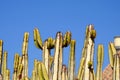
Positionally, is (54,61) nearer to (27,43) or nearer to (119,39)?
(27,43)

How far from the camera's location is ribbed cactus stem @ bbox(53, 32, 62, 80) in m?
10.6

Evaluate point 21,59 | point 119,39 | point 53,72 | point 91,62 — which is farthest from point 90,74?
point 119,39

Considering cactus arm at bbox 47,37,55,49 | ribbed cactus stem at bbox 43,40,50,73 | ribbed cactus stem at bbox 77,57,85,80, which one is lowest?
ribbed cactus stem at bbox 77,57,85,80

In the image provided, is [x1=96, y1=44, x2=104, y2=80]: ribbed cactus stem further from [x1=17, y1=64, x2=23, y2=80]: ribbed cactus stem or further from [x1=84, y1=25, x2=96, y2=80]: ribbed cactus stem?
[x1=17, y1=64, x2=23, y2=80]: ribbed cactus stem

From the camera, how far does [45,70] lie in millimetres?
10070

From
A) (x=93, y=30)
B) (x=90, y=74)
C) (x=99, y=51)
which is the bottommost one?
(x=90, y=74)

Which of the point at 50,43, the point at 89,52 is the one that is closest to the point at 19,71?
the point at 50,43

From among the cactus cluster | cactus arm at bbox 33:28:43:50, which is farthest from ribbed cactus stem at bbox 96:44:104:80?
cactus arm at bbox 33:28:43:50

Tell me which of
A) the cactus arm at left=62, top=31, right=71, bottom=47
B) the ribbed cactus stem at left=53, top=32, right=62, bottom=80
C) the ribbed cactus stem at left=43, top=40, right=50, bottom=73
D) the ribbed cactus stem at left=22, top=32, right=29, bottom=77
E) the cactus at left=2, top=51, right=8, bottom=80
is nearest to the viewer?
the ribbed cactus stem at left=53, top=32, right=62, bottom=80

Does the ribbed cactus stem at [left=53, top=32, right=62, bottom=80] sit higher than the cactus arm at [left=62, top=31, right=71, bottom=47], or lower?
lower

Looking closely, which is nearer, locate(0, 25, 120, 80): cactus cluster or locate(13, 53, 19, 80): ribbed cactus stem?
locate(0, 25, 120, 80): cactus cluster

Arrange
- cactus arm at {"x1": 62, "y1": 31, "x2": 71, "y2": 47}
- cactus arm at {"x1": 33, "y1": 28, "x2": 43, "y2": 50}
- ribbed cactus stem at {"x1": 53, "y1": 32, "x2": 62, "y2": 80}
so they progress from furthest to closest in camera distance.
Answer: cactus arm at {"x1": 33, "y1": 28, "x2": 43, "y2": 50}, cactus arm at {"x1": 62, "y1": 31, "x2": 71, "y2": 47}, ribbed cactus stem at {"x1": 53, "y1": 32, "x2": 62, "y2": 80}

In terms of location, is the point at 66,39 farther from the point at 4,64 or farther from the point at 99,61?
the point at 4,64

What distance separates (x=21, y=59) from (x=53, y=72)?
2235 millimetres
